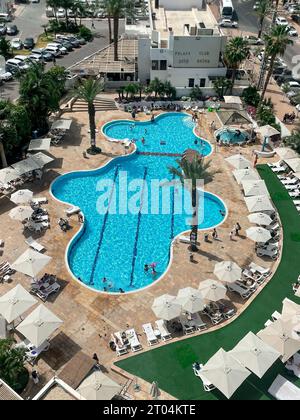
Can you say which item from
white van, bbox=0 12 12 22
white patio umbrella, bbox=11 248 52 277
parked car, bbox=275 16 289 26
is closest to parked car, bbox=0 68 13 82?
white van, bbox=0 12 12 22

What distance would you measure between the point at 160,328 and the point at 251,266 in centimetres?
910

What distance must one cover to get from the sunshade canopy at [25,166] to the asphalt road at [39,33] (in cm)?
1695

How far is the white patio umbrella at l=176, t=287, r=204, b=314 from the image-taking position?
90.9ft

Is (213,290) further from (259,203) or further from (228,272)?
(259,203)

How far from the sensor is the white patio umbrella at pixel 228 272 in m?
29.7

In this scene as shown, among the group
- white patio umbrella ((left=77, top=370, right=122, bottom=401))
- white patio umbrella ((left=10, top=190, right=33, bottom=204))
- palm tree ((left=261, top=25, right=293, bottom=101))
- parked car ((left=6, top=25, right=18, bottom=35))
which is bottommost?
white patio umbrella ((left=77, top=370, right=122, bottom=401))

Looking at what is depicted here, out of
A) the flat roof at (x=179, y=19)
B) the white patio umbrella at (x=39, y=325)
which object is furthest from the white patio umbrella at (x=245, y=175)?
the flat roof at (x=179, y=19)

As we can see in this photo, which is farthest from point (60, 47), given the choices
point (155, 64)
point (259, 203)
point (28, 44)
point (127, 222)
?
point (259, 203)

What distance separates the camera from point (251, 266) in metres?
32.3

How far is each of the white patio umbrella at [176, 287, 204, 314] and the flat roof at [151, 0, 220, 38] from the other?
41.0 metres

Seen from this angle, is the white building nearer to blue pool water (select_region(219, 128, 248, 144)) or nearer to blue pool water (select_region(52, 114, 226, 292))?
blue pool water (select_region(219, 128, 248, 144))

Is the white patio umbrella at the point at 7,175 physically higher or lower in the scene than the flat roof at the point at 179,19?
lower

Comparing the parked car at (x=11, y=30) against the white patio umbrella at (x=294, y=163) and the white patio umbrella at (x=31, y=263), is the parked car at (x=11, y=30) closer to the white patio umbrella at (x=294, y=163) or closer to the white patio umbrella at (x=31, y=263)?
the white patio umbrella at (x=294, y=163)

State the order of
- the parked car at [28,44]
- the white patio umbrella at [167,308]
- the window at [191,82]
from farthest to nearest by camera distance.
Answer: the parked car at [28,44] < the window at [191,82] < the white patio umbrella at [167,308]
